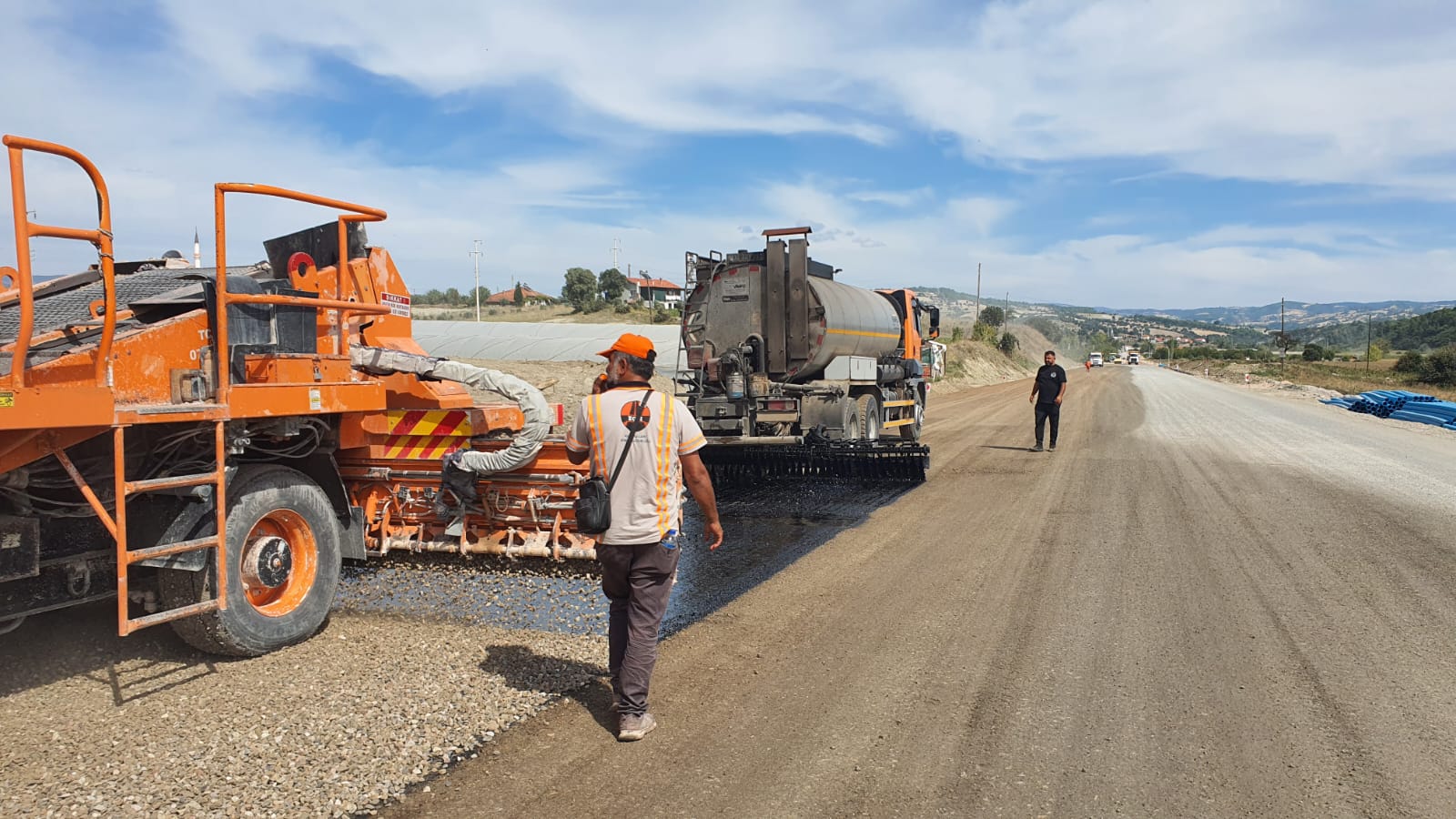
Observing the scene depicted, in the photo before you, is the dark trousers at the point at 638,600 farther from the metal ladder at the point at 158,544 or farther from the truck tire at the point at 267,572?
the truck tire at the point at 267,572

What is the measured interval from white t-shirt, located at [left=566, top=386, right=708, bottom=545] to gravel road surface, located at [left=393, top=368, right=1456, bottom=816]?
2.93 feet

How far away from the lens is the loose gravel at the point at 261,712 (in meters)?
3.36

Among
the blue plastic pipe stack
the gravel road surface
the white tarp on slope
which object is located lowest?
the gravel road surface

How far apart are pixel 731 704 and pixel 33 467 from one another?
129 inches

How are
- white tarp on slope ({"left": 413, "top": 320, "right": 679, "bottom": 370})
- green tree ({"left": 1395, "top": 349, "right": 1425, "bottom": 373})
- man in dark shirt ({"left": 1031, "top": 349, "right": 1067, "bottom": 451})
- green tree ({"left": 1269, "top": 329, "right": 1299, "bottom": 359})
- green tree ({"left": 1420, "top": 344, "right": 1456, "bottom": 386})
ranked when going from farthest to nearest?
green tree ({"left": 1269, "top": 329, "right": 1299, "bottom": 359}) → green tree ({"left": 1395, "top": 349, "right": 1425, "bottom": 373}) → green tree ({"left": 1420, "top": 344, "right": 1456, "bottom": 386}) → white tarp on slope ({"left": 413, "top": 320, "right": 679, "bottom": 370}) → man in dark shirt ({"left": 1031, "top": 349, "right": 1067, "bottom": 451})

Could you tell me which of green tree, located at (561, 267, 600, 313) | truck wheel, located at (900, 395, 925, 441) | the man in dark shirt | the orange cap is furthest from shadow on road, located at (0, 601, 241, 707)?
green tree, located at (561, 267, 600, 313)

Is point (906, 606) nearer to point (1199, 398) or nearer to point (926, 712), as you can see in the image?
point (926, 712)

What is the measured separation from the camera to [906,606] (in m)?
5.84

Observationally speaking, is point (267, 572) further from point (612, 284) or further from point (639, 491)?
point (612, 284)

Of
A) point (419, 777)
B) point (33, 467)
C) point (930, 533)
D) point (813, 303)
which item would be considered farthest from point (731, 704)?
point (813, 303)

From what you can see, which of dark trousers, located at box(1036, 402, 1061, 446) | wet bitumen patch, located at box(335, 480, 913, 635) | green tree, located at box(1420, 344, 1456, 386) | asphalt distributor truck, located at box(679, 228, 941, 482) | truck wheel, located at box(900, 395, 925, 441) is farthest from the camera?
green tree, located at box(1420, 344, 1456, 386)

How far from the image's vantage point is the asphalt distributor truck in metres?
11.2

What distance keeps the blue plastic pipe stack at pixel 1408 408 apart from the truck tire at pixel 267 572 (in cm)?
2312

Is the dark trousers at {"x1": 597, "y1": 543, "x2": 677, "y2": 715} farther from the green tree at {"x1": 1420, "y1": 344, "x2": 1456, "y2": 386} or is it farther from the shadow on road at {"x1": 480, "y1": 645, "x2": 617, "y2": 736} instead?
the green tree at {"x1": 1420, "y1": 344, "x2": 1456, "y2": 386}
